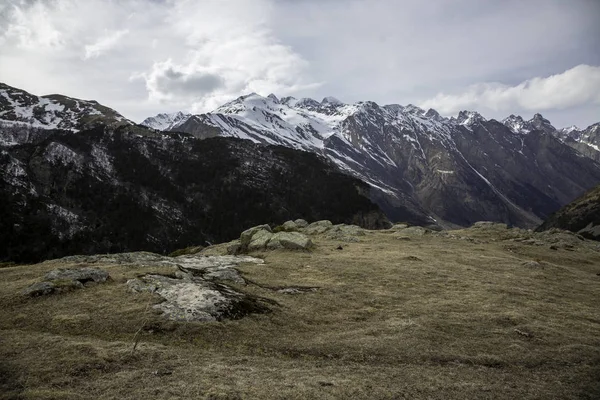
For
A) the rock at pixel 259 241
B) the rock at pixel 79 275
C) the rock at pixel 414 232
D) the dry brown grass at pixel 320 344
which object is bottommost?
the dry brown grass at pixel 320 344

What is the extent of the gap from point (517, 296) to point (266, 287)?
50.9 feet

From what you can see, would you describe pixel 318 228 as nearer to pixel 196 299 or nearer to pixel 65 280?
pixel 196 299

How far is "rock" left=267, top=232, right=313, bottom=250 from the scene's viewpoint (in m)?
35.7

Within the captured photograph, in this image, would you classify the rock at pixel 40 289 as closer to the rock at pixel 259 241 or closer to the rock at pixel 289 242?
the rock at pixel 259 241

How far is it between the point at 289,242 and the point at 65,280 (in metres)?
20.1

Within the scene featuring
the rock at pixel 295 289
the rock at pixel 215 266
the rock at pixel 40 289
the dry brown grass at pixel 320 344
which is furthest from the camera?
the rock at pixel 215 266

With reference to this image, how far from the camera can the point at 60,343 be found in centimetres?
1278

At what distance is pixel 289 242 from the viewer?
35906mm

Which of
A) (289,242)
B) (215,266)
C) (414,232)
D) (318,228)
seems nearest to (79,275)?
(215,266)

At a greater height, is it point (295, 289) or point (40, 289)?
point (295, 289)

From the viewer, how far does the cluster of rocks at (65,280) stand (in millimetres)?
17828

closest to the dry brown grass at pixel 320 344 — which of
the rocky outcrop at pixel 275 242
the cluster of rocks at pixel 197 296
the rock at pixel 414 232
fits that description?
the cluster of rocks at pixel 197 296

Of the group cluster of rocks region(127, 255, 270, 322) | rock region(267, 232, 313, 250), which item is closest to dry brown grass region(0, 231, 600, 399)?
cluster of rocks region(127, 255, 270, 322)

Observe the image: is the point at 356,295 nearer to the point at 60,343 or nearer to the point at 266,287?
the point at 266,287
